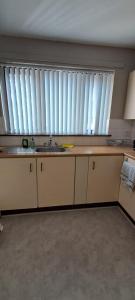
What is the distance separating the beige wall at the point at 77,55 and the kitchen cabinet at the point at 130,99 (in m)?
0.11

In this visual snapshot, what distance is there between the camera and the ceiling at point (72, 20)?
1474 mm

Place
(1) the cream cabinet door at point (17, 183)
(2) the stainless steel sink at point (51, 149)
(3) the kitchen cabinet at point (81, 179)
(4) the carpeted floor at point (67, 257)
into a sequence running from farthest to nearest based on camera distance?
(2) the stainless steel sink at point (51, 149)
(3) the kitchen cabinet at point (81, 179)
(1) the cream cabinet door at point (17, 183)
(4) the carpeted floor at point (67, 257)

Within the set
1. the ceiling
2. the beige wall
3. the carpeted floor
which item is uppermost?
the ceiling

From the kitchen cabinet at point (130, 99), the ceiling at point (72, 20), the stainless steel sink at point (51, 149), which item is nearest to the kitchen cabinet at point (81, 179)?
the stainless steel sink at point (51, 149)

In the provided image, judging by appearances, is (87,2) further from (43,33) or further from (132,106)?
(132,106)

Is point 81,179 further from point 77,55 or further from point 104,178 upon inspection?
point 77,55

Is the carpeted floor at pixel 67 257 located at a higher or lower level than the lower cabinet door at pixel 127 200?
lower

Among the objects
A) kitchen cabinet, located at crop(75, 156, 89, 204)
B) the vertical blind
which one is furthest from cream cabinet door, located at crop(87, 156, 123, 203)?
the vertical blind

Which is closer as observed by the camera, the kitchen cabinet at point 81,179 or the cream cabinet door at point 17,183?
the cream cabinet door at point 17,183

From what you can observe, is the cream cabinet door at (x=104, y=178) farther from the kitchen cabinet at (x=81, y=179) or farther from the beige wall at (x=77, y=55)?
the beige wall at (x=77, y=55)

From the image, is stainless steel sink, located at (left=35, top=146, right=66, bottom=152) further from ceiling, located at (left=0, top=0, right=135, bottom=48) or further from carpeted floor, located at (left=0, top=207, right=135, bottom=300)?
ceiling, located at (left=0, top=0, right=135, bottom=48)

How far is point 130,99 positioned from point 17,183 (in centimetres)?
207

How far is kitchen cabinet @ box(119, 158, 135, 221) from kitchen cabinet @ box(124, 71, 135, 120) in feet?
2.61

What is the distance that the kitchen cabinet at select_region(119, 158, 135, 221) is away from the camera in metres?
2.02
